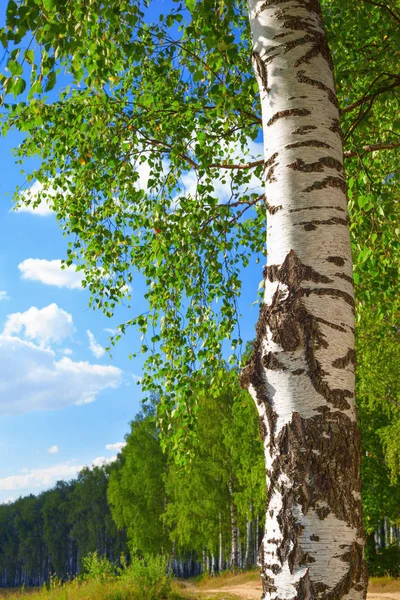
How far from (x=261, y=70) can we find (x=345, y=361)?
1.77m

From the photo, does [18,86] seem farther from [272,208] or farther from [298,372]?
[298,372]

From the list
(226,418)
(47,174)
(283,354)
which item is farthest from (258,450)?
(283,354)

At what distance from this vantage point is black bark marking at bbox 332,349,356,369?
296 cm

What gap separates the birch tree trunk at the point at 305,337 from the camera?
272cm

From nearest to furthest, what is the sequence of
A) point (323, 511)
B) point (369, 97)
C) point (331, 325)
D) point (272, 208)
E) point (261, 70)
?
point (323, 511)
point (331, 325)
point (272, 208)
point (261, 70)
point (369, 97)

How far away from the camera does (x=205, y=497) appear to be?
84.8ft

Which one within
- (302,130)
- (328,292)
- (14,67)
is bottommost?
(328,292)

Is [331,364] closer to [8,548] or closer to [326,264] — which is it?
[326,264]

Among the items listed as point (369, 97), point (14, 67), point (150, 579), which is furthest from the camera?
point (150, 579)

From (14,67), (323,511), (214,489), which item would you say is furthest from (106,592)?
(214,489)

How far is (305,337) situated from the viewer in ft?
9.64

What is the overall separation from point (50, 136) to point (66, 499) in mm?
69458

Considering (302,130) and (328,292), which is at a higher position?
(302,130)

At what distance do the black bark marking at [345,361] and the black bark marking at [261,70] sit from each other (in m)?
1.55
